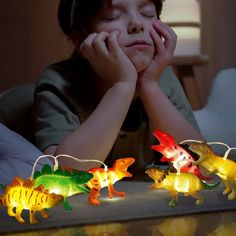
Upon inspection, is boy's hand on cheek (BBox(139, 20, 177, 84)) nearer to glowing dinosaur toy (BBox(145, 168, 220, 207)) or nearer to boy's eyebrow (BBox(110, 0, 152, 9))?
boy's eyebrow (BBox(110, 0, 152, 9))

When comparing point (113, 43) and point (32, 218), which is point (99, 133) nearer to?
point (113, 43)

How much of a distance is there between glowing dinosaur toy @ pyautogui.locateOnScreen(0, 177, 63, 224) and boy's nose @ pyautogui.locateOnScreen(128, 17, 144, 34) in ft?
1.57

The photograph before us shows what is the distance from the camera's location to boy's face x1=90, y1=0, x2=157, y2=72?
1.01 meters

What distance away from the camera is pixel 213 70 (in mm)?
2076

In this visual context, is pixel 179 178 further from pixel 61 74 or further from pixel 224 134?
pixel 224 134

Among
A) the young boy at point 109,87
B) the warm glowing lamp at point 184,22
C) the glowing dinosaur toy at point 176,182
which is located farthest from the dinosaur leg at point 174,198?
the warm glowing lamp at point 184,22

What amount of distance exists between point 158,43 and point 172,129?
0.59 feet

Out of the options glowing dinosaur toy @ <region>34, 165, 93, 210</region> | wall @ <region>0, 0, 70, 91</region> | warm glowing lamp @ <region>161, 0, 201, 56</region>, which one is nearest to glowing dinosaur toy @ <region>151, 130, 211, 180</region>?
glowing dinosaur toy @ <region>34, 165, 93, 210</region>

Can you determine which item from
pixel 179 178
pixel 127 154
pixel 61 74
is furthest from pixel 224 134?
pixel 179 178

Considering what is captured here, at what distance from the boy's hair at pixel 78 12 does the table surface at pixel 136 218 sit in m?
0.48

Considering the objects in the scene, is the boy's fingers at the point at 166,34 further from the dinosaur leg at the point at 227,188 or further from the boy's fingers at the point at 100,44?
the dinosaur leg at the point at 227,188

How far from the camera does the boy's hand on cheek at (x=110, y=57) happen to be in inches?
39.3

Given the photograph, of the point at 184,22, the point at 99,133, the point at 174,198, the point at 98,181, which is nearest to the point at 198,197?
the point at 174,198

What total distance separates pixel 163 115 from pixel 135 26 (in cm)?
18
